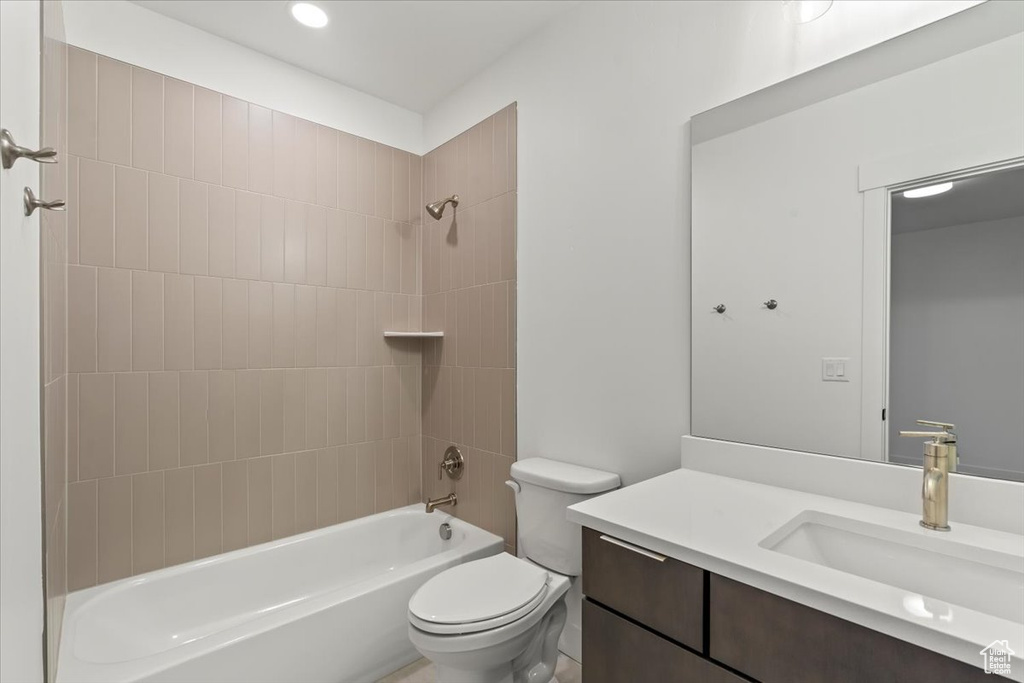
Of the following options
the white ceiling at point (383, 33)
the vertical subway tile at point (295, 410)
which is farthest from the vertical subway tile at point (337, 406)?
the white ceiling at point (383, 33)

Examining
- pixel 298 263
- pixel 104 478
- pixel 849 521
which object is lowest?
pixel 104 478

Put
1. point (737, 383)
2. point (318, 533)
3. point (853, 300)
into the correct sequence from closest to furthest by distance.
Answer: point (853, 300) → point (737, 383) → point (318, 533)

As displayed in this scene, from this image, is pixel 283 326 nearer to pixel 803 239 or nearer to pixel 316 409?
pixel 316 409

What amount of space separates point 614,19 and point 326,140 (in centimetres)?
144

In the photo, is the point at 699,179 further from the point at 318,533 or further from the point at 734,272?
the point at 318,533

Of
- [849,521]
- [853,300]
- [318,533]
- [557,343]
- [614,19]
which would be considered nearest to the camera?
[849,521]

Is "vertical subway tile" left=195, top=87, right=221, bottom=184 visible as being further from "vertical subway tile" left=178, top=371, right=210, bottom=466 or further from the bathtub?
the bathtub

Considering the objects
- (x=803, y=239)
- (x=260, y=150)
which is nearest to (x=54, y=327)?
(x=260, y=150)

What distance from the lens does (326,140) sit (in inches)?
94.7

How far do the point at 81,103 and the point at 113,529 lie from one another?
157 cm

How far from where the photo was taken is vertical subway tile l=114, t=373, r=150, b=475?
185cm

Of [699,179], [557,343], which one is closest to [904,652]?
[699,179]

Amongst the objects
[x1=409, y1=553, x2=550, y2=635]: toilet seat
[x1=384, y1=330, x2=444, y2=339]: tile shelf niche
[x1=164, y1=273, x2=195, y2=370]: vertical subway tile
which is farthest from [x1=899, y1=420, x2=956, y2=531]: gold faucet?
[x1=164, y1=273, x2=195, y2=370]: vertical subway tile

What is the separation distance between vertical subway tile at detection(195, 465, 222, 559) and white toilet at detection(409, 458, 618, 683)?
108 cm
